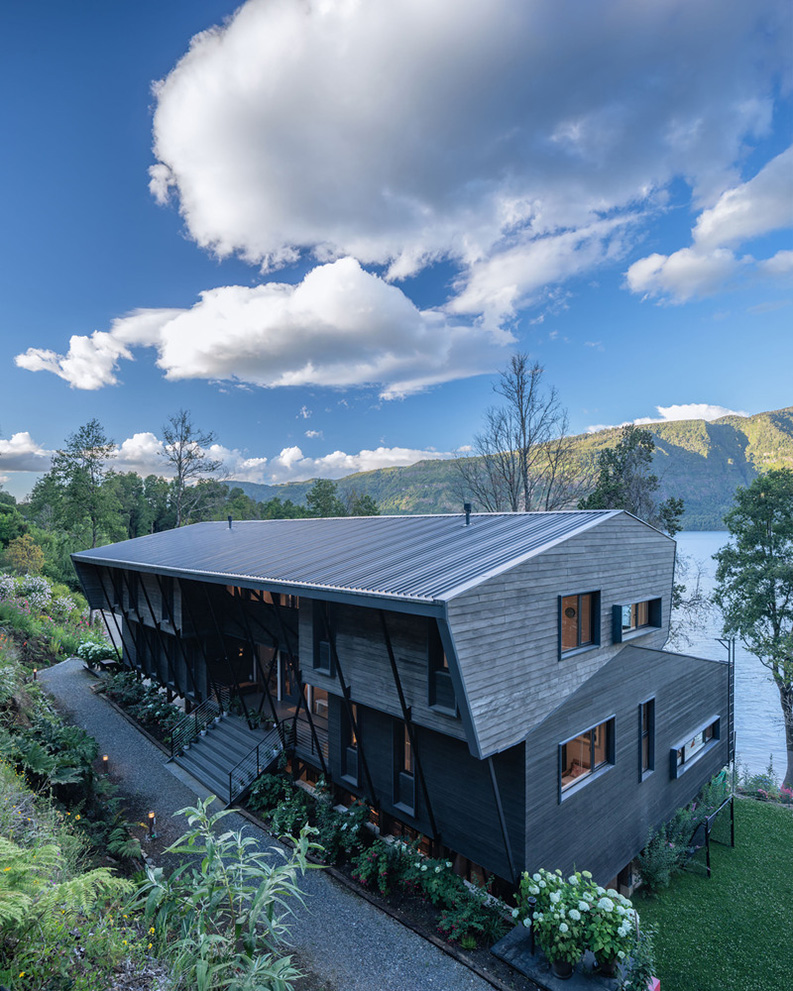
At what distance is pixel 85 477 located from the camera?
38750mm

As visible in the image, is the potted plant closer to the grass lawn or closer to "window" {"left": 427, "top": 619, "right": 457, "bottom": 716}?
the grass lawn

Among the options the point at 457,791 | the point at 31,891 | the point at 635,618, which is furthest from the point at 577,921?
the point at 31,891

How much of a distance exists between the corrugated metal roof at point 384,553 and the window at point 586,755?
4143 millimetres

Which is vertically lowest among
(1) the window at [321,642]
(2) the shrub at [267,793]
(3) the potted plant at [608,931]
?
(2) the shrub at [267,793]

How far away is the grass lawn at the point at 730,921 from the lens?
9219 mm

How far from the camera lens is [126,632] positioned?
2328 centimetres

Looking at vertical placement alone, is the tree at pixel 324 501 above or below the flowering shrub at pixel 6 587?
above

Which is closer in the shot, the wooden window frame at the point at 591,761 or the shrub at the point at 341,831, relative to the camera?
the wooden window frame at the point at 591,761

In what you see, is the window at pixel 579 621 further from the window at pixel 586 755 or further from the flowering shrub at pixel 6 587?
the flowering shrub at pixel 6 587

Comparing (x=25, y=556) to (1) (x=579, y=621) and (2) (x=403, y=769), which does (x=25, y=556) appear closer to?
(2) (x=403, y=769)

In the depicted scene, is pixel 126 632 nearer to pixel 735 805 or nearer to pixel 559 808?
pixel 559 808

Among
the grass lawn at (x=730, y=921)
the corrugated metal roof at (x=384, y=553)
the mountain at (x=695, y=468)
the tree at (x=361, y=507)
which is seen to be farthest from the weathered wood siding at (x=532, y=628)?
the mountain at (x=695, y=468)

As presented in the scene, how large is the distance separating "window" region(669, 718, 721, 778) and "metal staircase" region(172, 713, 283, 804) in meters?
10.9

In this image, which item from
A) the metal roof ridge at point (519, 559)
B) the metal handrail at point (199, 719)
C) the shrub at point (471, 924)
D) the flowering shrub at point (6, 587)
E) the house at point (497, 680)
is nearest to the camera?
the metal roof ridge at point (519, 559)
